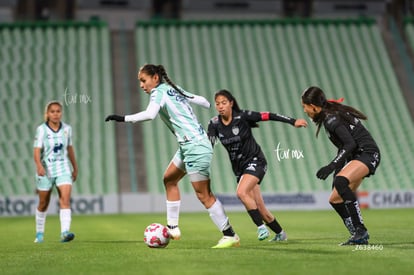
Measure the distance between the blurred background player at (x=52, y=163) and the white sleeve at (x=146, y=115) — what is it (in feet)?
9.05

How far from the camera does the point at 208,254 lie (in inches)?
359

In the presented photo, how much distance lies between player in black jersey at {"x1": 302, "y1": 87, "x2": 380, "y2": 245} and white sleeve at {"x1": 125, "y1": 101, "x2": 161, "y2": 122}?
5.84ft

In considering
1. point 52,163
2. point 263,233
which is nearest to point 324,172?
point 263,233

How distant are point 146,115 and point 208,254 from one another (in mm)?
1706

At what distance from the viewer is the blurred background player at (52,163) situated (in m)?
11.8

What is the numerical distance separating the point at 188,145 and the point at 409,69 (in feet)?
68.0

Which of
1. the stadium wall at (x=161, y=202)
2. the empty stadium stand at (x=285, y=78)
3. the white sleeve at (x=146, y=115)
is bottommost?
the white sleeve at (x=146, y=115)

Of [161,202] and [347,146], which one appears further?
[161,202]

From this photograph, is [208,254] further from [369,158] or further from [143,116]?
[369,158]

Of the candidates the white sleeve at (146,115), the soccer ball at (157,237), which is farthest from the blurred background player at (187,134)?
the soccer ball at (157,237)

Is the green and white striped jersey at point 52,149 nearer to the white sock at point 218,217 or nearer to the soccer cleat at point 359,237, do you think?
the white sock at point 218,217

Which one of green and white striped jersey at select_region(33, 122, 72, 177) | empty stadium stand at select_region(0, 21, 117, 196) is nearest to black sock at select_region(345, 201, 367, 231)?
green and white striped jersey at select_region(33, 122, 72, 177)

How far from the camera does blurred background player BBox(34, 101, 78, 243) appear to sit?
464 inches

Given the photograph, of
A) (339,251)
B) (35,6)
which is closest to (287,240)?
(339,251)
